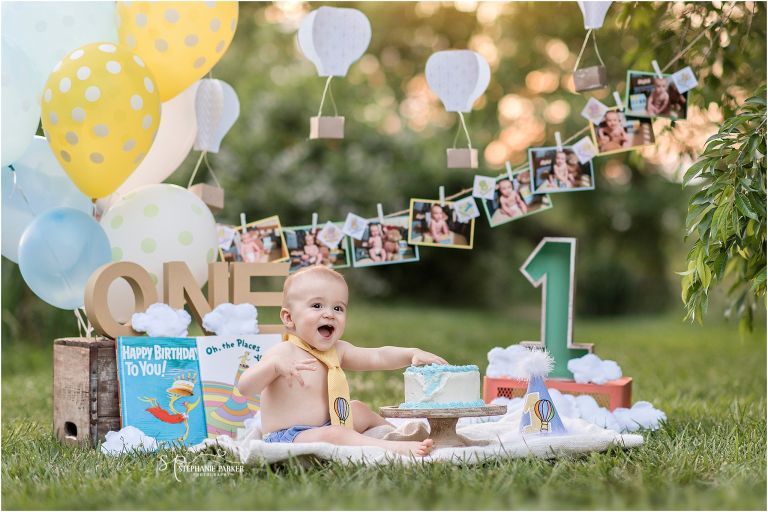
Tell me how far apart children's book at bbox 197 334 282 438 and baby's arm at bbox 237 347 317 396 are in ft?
2.14

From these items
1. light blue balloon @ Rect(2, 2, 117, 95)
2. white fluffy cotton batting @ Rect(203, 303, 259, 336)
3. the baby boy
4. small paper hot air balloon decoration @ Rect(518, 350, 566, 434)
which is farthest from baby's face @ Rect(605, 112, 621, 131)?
light blue balloon @ Rect(2, 2, 117, 95)

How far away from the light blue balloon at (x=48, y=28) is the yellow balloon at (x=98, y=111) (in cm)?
25

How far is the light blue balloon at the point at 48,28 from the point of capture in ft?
11.4

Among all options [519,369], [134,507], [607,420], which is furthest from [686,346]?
[134,507]

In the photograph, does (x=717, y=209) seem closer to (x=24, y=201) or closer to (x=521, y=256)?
(x=24, y=201)

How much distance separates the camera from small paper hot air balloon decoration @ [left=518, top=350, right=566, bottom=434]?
2.94 metres

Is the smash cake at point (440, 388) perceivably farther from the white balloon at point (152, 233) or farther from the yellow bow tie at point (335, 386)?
the white balloon at point (152, 233)

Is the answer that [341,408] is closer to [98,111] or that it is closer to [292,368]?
[292,368]

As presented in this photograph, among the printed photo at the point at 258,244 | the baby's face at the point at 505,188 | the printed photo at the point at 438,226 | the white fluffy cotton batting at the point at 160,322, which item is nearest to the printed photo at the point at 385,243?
the printed photo at the point at 438,226

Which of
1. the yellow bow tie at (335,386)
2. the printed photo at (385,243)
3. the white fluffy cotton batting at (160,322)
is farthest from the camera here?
Answer: the printed photo at (385,243)

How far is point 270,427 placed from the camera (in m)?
2.85

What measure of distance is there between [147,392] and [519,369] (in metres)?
1.36

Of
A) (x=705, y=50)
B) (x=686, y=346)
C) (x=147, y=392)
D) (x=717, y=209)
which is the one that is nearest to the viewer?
(x=717, y=209)

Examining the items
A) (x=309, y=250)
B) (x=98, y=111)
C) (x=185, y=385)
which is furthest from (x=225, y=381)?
(x=98, y=111)
